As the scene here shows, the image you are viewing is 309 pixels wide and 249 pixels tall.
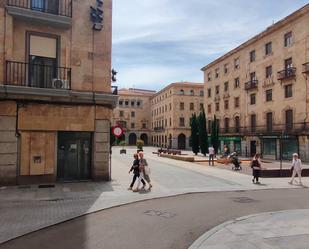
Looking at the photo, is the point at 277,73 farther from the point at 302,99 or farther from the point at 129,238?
the point at 129,238

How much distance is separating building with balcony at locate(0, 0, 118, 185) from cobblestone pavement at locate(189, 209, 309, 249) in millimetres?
9159

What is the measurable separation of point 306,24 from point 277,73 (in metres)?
6.49

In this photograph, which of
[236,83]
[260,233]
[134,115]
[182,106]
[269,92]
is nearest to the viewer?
[260,233]

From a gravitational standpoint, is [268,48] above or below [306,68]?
above

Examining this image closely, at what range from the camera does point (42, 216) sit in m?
9.73

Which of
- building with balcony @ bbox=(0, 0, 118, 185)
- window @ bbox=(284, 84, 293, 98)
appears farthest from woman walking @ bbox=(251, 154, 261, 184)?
window @ bbox=(284, 84, 293, 98)

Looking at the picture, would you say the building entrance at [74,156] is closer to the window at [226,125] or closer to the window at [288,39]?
the window at [288,39]

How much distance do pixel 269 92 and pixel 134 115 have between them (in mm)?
61631

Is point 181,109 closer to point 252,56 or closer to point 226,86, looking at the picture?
point 226,86

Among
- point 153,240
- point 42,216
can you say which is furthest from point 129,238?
point 42,216

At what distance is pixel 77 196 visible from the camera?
12.9m

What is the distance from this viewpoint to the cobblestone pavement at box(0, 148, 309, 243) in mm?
9227

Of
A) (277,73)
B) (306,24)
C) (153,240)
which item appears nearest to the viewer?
(153,240)

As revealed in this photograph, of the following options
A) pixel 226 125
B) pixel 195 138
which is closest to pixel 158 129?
pixel 226 125
